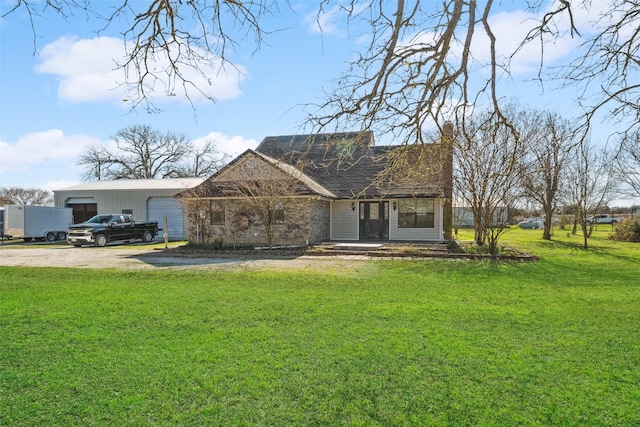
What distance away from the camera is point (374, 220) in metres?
21.0

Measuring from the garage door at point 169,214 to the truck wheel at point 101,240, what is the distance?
5.40 m

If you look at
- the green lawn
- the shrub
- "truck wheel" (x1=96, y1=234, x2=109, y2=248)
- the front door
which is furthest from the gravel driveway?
the shrub

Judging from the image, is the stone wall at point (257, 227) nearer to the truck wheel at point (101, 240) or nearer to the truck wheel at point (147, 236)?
the truck wheel at point (101, 240)

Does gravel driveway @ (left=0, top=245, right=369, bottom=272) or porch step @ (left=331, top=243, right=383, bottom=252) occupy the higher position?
porch step @ (left=331, top=243, right=383, bottom=252)

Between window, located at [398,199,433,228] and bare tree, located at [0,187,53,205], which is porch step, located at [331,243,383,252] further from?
bare tree, located at [0,187,53,205]

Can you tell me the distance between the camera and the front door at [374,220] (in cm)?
2080

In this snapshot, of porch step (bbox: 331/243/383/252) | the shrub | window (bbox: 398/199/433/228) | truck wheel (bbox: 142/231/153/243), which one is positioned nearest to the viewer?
porch step (bbox: 331/243/383/252)

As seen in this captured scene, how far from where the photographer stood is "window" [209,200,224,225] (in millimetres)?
19609

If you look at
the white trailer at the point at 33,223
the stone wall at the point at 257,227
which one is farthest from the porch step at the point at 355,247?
the white trailer at the point at 33,223

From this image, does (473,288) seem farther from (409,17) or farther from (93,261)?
(93,261)

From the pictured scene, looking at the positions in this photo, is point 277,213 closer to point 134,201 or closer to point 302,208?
point 302,208

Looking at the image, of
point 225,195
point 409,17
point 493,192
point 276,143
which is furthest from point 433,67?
point 276,143

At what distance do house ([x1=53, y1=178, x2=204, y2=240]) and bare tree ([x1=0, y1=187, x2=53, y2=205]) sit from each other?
2027 cm

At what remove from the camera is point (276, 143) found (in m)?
25.7
